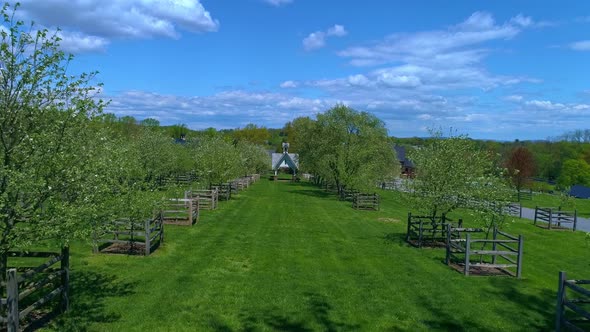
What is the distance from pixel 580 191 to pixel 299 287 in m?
79.7

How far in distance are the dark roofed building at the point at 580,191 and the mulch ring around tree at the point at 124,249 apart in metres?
77.7

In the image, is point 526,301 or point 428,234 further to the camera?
point 428,234

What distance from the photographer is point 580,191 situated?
75062 mm

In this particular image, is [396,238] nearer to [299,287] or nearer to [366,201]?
[299,287]

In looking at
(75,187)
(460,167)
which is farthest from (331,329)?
(460,167)

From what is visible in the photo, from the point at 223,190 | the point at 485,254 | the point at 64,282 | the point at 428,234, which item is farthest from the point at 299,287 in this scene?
the point at 223,190

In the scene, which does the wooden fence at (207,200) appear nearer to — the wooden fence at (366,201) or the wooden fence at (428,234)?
the wooden fence at (366,201)

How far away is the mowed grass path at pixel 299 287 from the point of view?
10.5 m

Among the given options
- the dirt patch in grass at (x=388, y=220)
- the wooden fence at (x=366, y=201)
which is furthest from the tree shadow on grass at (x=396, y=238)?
the wooden fence at (x=366, y=201)

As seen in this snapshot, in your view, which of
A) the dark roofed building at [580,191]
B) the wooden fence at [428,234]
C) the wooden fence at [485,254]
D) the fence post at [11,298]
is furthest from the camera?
the dark roofed building at [580,191]

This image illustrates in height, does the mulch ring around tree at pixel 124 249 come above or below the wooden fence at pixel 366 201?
below

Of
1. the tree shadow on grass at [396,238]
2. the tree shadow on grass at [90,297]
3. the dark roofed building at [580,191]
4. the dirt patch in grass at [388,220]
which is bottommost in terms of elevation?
the tree shadow on grass at [90,297]

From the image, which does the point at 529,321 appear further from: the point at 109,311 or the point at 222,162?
the point at 222,162

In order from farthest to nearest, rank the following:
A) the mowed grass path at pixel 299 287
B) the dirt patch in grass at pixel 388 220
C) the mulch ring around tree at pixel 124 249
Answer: the dirt patch in grass at pixel 388 220 → the mulch ring around tree at pixel 124 249 → the mowed grass path at pixel 299 287
